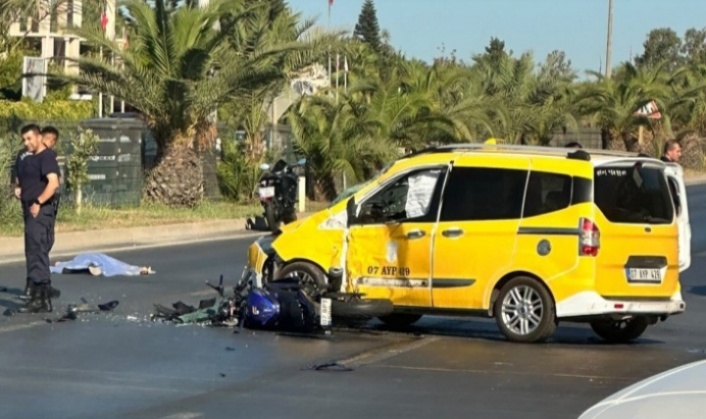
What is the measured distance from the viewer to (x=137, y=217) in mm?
27734

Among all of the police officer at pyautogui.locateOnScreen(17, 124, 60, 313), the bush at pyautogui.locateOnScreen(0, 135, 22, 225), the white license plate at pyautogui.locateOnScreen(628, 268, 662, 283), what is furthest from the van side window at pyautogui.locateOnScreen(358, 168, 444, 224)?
the bush at pyautogui.locateOnScreen(0, 135, 22, 225)

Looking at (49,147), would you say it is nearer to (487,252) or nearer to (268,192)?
(268,192)

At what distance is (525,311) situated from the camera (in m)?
13.3

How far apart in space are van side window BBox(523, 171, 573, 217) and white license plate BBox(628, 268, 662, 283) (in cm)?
89

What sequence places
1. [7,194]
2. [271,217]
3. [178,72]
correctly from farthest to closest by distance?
[178,72] < [7,194] < [271,217]

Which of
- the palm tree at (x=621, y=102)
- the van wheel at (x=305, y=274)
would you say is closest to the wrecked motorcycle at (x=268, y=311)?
the van wheel at (x=305, y=274)

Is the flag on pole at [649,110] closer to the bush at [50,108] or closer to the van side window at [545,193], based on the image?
the bush at [50,108]

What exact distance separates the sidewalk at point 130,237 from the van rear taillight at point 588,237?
9155mm

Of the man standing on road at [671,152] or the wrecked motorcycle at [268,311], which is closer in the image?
the wrecked motorcycle at [268,311]

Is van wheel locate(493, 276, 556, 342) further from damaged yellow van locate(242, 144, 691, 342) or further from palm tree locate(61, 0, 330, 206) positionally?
palm tree locate(61, 0, 330, 206)

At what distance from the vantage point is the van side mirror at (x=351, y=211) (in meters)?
13.9

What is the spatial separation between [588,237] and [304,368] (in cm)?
315

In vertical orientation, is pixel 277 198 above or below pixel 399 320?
above

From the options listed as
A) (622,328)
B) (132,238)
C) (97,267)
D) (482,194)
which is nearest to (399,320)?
(482,194)
